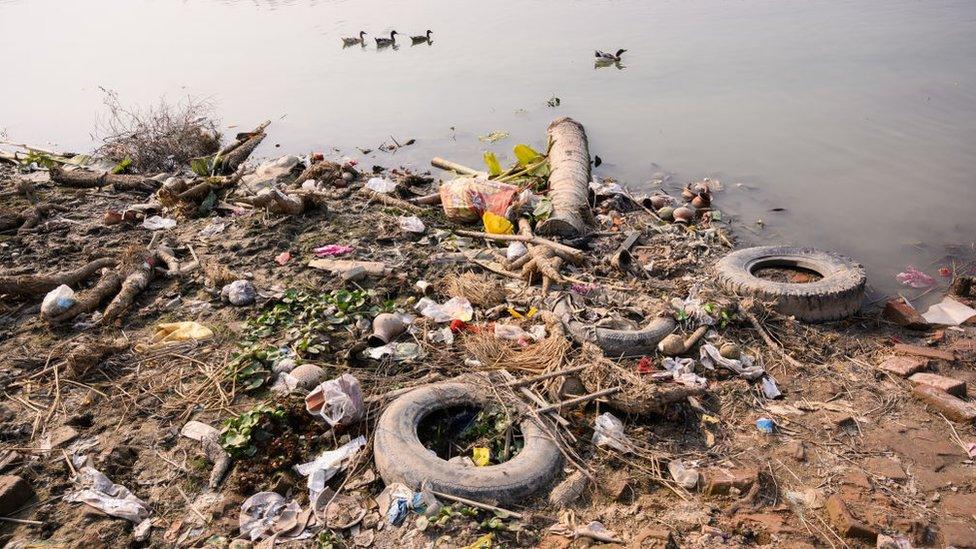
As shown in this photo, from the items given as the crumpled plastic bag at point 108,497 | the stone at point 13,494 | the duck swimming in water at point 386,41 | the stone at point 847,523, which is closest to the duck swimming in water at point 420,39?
the duck swimming in water at point 386,41

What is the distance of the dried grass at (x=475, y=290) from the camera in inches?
201

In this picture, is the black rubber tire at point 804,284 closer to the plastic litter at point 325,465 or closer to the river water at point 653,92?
the river water at point 653,92

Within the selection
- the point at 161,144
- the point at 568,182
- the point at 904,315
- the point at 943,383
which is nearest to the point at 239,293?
the point at 568,182

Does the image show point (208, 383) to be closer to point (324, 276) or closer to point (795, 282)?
point (324, 276)

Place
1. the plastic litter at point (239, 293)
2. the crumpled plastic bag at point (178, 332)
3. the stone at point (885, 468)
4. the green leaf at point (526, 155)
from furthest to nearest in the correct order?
the green leaf at point (526, 155)
the plastic litter at point (239, 293)
the crumpled plastic bag at point (178, 332)
the stone at point (885, 468)

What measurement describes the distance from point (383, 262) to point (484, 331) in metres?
1.65


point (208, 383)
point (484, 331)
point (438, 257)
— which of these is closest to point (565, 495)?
point (484, 331)

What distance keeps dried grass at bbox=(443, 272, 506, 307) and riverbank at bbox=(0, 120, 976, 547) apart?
0.02 m

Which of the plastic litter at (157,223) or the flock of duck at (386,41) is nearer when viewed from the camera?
the plastic litter at (157,223)

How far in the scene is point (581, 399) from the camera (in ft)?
12.8

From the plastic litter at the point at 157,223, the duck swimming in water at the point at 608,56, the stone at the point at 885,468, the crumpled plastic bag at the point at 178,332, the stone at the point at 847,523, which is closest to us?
the stone at the point at 847,523

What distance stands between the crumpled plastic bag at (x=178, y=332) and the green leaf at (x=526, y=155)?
14.7 ft

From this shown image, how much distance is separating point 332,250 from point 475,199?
66.9 inches

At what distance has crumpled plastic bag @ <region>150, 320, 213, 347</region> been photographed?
4668 mm
